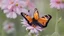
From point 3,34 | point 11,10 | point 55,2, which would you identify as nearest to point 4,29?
point 3,34

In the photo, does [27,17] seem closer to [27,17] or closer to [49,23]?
[27,17]

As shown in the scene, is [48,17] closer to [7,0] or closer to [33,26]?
[33,26]

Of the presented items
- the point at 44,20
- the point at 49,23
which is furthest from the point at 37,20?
the point at 49,23

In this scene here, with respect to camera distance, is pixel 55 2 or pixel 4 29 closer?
pixel 55 2

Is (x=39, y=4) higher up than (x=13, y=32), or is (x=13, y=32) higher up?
(x=39, y=4)

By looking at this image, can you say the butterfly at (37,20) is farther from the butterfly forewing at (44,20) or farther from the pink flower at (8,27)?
the pink flower at (8,27)

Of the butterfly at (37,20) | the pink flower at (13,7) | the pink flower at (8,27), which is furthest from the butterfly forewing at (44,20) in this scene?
the pink flower at (8,27)

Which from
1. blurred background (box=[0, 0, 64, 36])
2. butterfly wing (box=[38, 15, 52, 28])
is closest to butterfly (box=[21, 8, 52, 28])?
butterfly wing (box=[38, 15, 52, 28])
